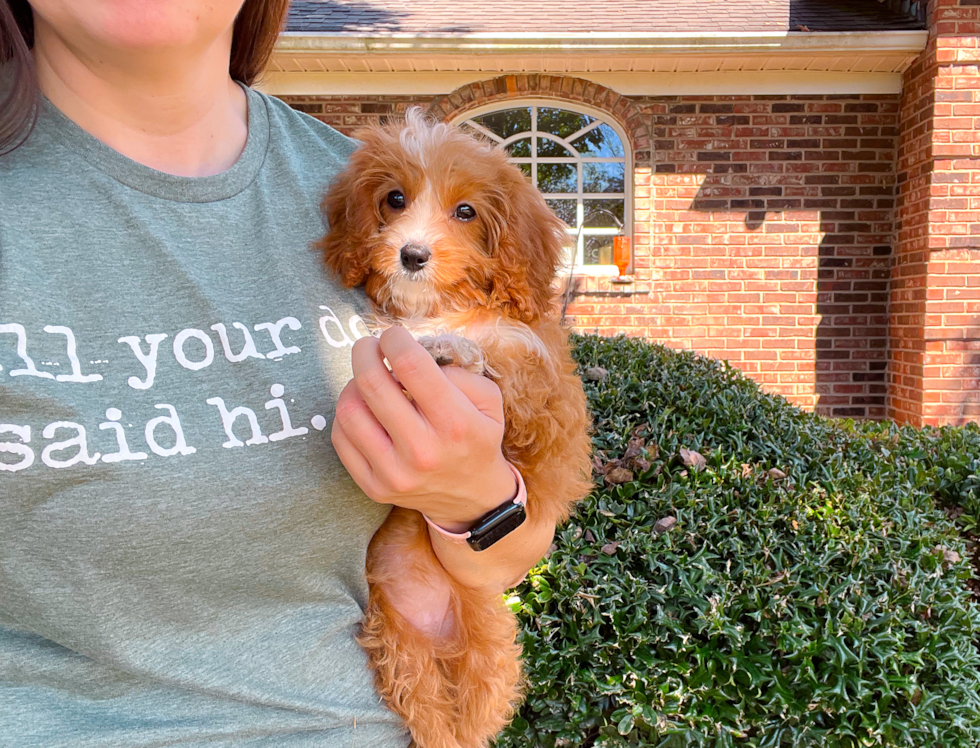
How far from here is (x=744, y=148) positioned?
8.81 metres

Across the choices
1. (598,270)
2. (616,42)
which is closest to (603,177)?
(598,270)

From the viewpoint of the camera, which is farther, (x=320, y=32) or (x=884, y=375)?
(x=884, y=375)

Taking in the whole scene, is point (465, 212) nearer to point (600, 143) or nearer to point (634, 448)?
point (634, 448)

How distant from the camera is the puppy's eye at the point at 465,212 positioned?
1820mm

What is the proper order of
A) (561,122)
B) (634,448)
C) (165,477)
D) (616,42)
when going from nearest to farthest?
(165,477), (634,448), (616,42), (561,122)

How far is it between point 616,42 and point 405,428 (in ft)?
25.9

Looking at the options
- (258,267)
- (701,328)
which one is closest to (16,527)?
(258,267)

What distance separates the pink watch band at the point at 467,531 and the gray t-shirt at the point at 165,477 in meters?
0.14

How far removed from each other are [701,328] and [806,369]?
1.50 metres

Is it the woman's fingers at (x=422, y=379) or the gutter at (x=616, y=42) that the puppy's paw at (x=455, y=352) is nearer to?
the woman's fingers at (x=422, y=379)

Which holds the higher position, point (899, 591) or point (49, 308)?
point (49, 308)

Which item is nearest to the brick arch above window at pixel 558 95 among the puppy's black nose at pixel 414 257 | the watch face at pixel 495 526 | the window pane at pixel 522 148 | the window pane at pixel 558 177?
the window pane at pixel 522 148

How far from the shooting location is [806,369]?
30.0 feet

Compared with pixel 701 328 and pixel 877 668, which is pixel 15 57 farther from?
pixel 701 328
